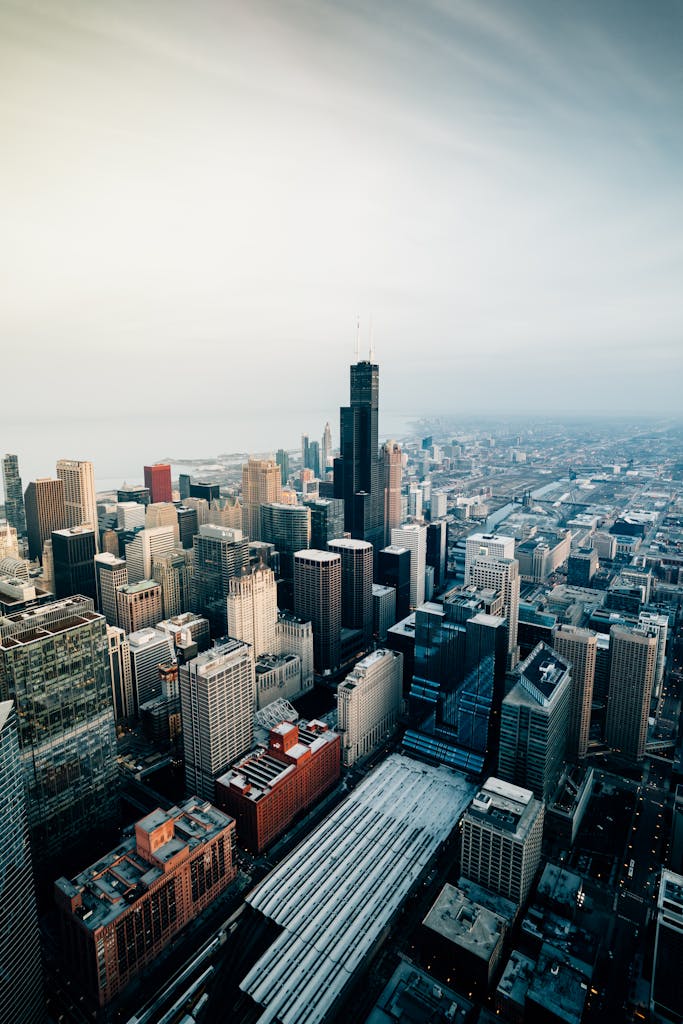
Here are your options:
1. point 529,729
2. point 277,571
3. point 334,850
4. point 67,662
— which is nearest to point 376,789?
point 334,850

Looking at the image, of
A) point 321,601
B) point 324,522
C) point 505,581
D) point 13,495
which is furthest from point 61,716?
point 13,495

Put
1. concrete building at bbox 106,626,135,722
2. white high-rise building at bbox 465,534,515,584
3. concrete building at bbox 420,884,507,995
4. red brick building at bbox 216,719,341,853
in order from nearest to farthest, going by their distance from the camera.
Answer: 1. concrete building at bbox 420,884,507,995
2. red brick building at bbox 216,719,341,853
3. concrete building at bbox 106,626,135,722
4. white high-rise building at bbox 465,534,515,584

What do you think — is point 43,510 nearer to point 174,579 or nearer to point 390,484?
point 174,579

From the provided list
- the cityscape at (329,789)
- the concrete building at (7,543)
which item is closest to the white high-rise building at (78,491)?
the cityscape at (329,789)

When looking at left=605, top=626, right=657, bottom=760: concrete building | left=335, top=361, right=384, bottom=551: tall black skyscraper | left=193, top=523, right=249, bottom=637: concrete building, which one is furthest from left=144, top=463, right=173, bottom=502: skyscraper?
left=605, top=626, right=657, bottom=760: concrete building

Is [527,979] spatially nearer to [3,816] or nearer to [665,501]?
[3,816]

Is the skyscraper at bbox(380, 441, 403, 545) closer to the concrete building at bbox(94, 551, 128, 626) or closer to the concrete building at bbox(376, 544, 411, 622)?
the concrete building at bbox(376, 544, 411, 622)

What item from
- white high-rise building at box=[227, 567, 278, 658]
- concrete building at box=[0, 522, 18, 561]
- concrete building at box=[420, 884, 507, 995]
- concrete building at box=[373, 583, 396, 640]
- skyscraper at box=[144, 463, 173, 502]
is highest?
skyscraper at box=[144, 463, 173, 502]
